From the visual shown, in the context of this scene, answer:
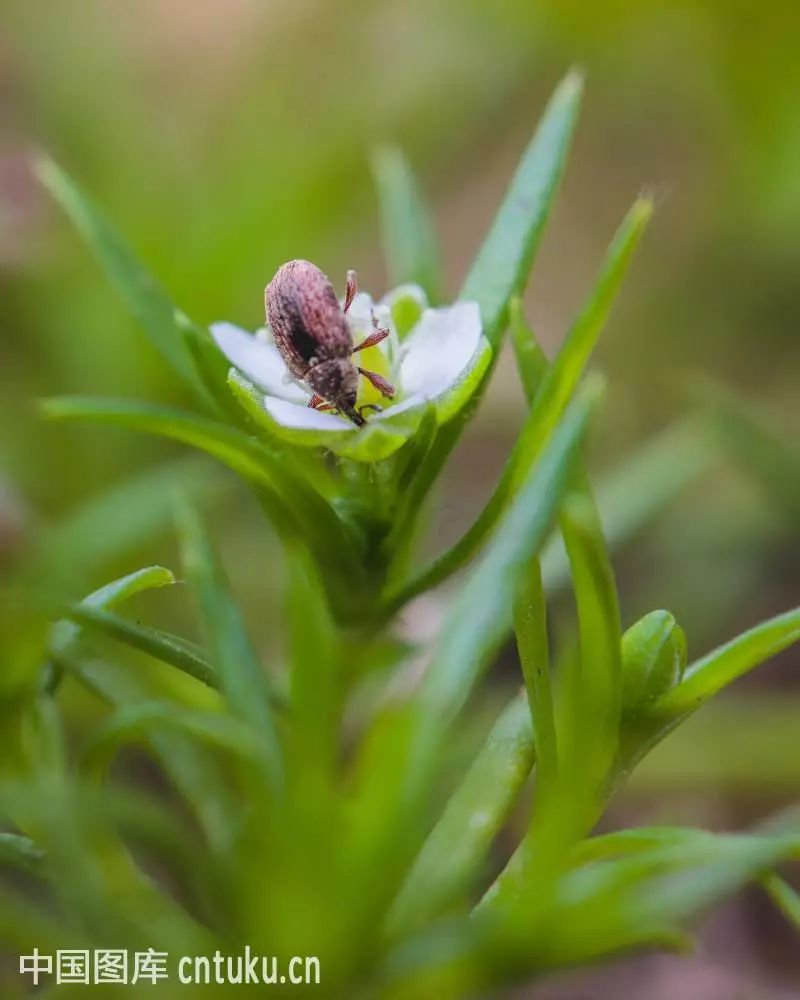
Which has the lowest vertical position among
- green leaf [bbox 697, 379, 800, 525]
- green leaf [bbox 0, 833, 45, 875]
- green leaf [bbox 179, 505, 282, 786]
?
green leaf [bbox 0, 833, 45, 875]

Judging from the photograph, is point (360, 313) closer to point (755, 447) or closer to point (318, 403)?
point (318, 403)

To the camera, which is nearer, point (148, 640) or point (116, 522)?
point (148, 640)

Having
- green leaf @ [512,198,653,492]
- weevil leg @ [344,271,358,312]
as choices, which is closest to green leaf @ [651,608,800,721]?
green leaf @ [512,198,653,492]

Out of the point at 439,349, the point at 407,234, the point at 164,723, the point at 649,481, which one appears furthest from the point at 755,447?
the point at 164,723

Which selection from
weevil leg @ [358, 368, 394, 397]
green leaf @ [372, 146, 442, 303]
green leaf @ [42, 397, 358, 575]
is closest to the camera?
green leaf @ [42, 397, 358, 575]

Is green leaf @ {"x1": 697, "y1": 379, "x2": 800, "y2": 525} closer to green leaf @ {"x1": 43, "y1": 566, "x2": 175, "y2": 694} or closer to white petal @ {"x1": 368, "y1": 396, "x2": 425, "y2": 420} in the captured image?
white petal @ {"x1": 368, "y1": 396, "x2": 425, "y2": 420}

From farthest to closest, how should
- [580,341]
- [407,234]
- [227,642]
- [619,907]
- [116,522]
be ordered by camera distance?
[116,522] < [407,234] < [580,341] < [227,642] < [619,907]

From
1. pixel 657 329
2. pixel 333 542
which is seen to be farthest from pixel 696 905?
pixel 657 329
